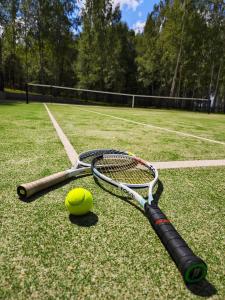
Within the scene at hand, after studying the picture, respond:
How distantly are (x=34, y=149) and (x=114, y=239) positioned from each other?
9.43ft

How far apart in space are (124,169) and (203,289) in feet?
6.08

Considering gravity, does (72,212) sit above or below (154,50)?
below

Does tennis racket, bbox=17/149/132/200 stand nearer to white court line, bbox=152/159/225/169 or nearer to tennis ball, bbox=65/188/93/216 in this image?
tennis ball, bbox=65/188/93/216

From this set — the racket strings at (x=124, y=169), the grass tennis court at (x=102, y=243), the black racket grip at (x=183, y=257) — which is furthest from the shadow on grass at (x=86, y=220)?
the racket strings at (x=124, y=169)

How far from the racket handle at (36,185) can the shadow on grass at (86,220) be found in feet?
1.61

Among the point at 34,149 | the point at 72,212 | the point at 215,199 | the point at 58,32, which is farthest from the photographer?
the point at 58,32

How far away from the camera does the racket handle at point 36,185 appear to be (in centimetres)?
226

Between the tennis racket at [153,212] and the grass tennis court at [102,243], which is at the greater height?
the tennis racket at [153,212]

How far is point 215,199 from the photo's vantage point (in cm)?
258

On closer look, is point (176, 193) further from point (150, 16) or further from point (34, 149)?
point (150, 16)

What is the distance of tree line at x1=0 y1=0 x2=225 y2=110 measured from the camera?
30.5m

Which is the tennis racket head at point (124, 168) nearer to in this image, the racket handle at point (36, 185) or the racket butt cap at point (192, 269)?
the racket handle at point (36, 185)

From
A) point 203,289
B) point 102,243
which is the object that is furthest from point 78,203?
point 203,289

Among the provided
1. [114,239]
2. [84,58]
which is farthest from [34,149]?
[84,58]
